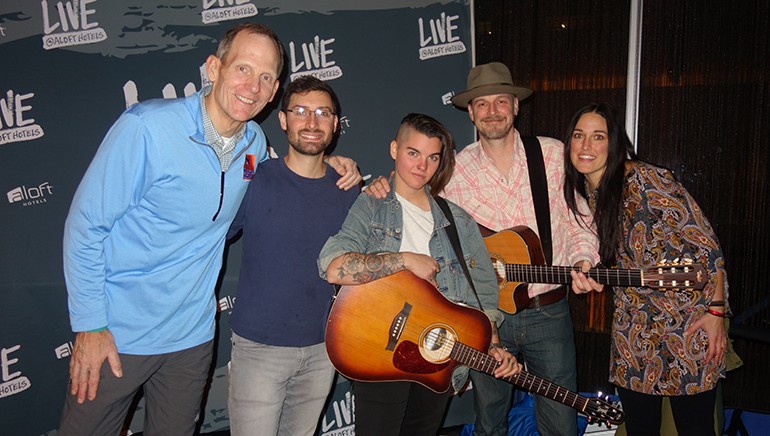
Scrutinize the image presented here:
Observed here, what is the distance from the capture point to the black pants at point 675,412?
2.27m

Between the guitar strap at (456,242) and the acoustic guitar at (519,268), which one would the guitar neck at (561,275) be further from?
the guitar strap at (456,242)

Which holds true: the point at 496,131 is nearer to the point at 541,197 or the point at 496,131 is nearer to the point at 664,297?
the point at 541,197

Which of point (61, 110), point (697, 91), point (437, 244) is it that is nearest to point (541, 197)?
point (437, 244)

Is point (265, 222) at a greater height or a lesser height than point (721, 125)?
lesser

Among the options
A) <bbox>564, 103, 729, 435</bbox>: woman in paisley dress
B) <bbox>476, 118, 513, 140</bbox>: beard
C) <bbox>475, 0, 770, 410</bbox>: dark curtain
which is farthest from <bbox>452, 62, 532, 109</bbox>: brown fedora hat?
<bbox>475, 0, 770, 410</bbox>: dark curtain

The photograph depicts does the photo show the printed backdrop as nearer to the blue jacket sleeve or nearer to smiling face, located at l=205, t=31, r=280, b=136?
smiling face, located at l=205, t=31, r=280, b=136

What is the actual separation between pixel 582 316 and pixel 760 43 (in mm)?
2296

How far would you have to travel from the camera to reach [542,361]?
8.92ft

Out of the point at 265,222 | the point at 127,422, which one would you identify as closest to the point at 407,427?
the point at 265,222

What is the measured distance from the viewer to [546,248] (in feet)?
9.08

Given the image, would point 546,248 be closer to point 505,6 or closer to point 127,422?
point 505,6

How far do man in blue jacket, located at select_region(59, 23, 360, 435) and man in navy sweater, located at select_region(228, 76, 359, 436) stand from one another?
17 centimetres

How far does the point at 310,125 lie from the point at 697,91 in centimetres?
291

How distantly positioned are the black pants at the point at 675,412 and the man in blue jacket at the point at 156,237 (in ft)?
6.76
